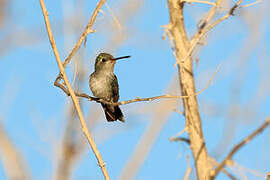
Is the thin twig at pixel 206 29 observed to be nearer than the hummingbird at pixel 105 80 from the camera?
Yes

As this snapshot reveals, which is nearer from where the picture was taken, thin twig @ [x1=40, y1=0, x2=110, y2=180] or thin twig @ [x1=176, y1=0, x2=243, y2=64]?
thin twig @ [x1=40, y1=0, x2=110, y2=180]

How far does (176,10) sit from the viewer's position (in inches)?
150

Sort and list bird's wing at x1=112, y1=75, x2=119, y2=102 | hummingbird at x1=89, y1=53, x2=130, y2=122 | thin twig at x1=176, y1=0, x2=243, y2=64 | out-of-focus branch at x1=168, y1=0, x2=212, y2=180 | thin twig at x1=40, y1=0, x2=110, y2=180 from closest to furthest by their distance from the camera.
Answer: thin twig at x1=40, y1=0, x2=110, y2=180
out-of-focus branch at x1=168, y1=0, x2=212, y2=180
thin twig at x1=176, y1=0, x2=243, y2=64
hummingbird at x1=89, y1=53, x2=130, y2=122
bird's wing at x1=112, y1=75, x2=119, y2=102

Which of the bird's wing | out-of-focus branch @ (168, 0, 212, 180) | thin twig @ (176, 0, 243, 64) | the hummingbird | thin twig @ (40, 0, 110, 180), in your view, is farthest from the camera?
the bird's wing

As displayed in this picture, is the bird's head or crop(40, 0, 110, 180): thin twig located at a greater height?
crop(40, 0, 110, 180): thin twig

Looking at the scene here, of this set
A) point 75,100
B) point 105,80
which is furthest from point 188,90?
Result: point 105,80

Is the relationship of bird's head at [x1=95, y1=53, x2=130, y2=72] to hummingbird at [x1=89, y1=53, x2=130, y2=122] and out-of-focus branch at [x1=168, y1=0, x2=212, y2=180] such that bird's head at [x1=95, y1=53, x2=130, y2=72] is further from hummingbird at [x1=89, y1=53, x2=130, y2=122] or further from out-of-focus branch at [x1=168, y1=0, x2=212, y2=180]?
out-of-focus branch at [x1=168, y1=0, x2=212, y2=180]

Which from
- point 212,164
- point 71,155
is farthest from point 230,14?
point 71,155

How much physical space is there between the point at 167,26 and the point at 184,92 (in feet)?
2.04

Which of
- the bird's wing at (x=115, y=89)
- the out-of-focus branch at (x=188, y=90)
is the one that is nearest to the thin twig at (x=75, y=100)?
the out-of-focus branch at (x=188, y=90)

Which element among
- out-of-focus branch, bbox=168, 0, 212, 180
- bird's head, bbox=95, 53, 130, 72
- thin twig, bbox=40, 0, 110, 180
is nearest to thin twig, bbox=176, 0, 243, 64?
out-of-focus branch, bbox=168, 0, 212, 180

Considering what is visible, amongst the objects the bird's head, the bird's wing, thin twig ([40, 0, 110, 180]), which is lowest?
the bird's wing

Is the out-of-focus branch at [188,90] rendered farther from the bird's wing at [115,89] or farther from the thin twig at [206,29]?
the bird's wing at [115,89]

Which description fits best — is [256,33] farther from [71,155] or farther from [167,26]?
[71,155]
